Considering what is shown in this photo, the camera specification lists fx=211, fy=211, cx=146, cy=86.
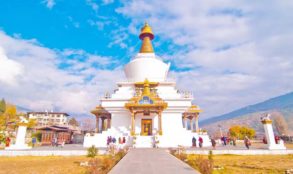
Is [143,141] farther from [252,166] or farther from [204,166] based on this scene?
[204,166]

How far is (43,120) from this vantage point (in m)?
99.8

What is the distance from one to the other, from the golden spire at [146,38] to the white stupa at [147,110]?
3.04 meters

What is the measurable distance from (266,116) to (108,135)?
56.1 feet

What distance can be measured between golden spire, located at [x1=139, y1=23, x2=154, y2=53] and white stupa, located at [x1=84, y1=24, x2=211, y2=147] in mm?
3041

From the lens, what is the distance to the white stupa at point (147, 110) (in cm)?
2355

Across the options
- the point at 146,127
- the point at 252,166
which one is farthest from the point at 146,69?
the point at 252,166

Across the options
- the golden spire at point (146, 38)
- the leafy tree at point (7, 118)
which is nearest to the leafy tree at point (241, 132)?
the golden spire at point (146, 38)

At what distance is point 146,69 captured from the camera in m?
29.9

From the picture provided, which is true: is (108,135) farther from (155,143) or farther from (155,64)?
(155,64)

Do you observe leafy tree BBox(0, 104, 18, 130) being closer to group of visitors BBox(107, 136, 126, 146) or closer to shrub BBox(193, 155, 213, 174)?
group of visitors BBox(107, 136, 126, 146)

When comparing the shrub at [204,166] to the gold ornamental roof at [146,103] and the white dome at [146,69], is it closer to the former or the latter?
the gold ornamental roof at [146,103]

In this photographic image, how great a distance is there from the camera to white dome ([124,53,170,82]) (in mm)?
29719

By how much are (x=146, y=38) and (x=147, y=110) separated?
15.2 m

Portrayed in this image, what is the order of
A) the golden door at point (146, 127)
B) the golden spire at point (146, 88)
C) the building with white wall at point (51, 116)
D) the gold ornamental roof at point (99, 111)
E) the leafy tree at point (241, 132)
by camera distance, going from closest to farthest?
the golden spire at point (146, 88) < the golden door at point (146, 127) < the gold ornamental roof at point (99, 111) < the leafy tree at point (241, 132) < the building with white wall at point (51, 116)
